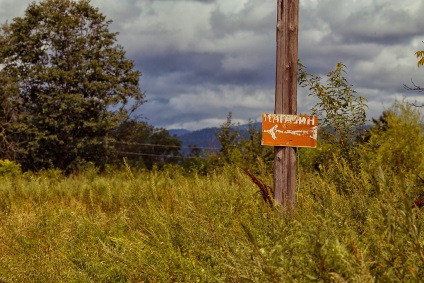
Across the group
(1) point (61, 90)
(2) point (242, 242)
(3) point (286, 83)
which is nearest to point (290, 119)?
(3) point (286, 83)

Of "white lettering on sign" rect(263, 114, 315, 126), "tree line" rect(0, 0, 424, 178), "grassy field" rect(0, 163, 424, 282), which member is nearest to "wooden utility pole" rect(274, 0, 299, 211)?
"white lettering on sign" rect(263, 114, 315, 126)

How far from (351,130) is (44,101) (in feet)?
92.4

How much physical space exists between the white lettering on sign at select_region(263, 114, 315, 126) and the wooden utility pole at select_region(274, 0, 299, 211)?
5.0 inches

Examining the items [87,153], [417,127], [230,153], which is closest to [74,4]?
[87,153]

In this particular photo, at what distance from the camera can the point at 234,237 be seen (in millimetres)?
4582

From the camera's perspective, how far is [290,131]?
251 inches

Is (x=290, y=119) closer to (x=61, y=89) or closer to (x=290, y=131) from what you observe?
(x=290, y=131)

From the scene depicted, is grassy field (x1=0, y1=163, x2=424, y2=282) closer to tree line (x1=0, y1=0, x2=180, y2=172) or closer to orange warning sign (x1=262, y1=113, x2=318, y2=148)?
orange warning sign (x1=262, y1=113, x2=318, y2=148)

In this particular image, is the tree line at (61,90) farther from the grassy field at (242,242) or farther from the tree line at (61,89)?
the grassy field at (242,242)

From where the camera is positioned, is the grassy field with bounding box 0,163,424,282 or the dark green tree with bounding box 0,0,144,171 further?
the dark green tree with bounding box 0,0,144,171

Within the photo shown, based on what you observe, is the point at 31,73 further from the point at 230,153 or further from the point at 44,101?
the point at 230,153

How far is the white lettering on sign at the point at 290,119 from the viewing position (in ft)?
20.6

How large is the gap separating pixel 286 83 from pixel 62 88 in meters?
30.6

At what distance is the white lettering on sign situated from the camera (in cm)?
629
